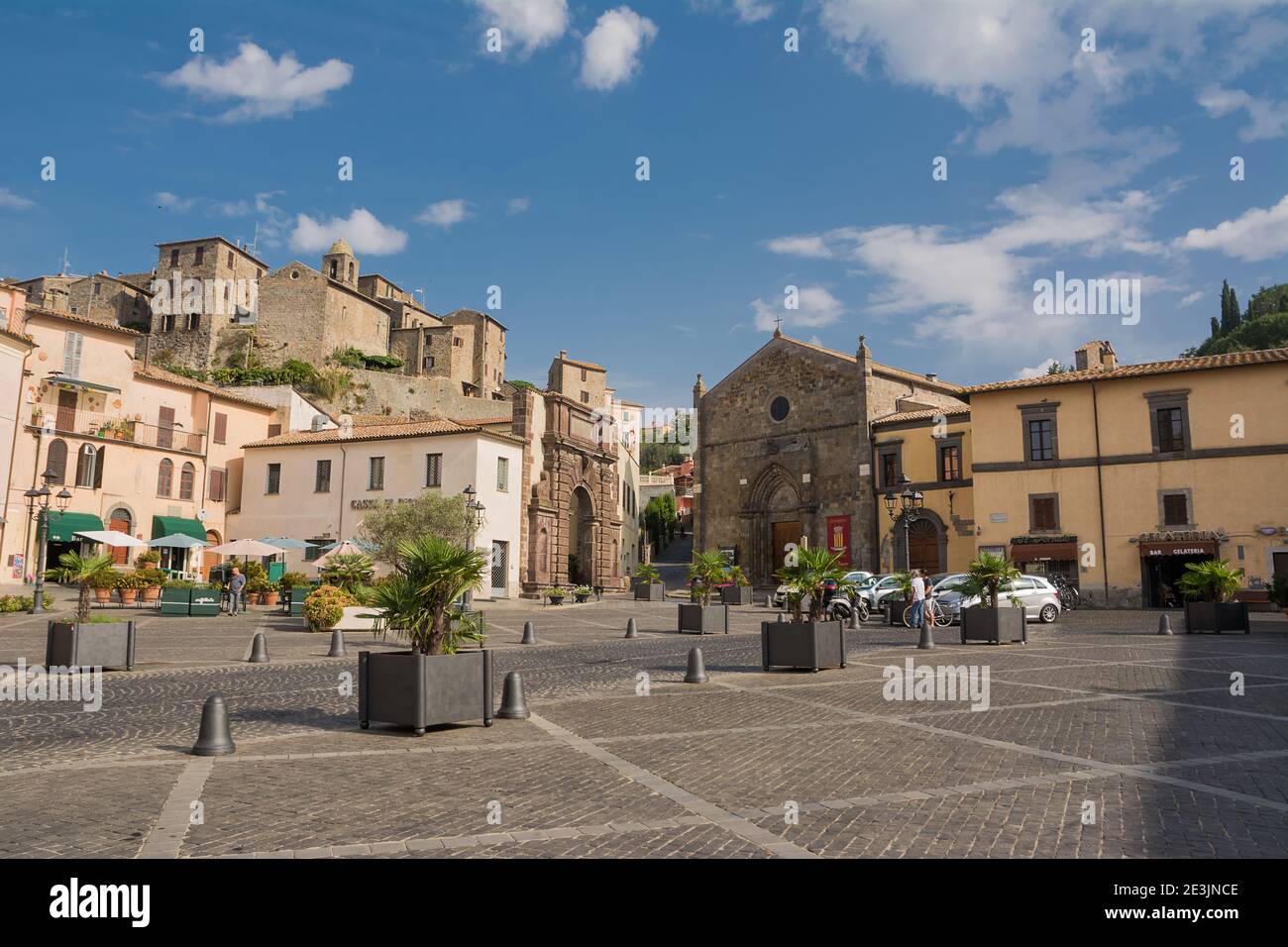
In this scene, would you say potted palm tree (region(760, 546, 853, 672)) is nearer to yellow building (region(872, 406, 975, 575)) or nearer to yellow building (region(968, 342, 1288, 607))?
yellow building (region(968, 342, 1288, 607))

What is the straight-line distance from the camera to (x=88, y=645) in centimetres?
1291

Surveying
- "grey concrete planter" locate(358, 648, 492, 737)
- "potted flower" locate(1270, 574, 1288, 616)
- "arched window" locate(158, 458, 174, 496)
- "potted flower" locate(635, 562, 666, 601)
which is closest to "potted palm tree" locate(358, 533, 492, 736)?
"grey concrete planter" locate(358, 648, 492, 737)

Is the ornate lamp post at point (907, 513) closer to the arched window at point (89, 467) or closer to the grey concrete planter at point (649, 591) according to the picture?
the grey concrete planter at point (649, 591)

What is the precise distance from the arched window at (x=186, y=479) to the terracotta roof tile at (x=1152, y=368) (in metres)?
36.7

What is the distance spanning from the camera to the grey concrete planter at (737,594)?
120ft

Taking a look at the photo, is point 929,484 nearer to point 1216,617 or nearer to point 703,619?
point 1216,617

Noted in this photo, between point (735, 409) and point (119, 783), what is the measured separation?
45.9 meters

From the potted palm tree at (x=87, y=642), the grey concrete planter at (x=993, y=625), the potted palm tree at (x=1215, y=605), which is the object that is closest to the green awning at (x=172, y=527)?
the potted palm tree at (x=87, y=642)

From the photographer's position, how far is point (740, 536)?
49750mm

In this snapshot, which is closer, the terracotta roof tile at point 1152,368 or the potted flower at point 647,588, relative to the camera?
the terracotta roof tile at point 1152,368

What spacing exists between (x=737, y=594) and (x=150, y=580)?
22.3 m

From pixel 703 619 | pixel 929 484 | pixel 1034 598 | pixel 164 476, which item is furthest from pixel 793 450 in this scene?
pixel 164 476
